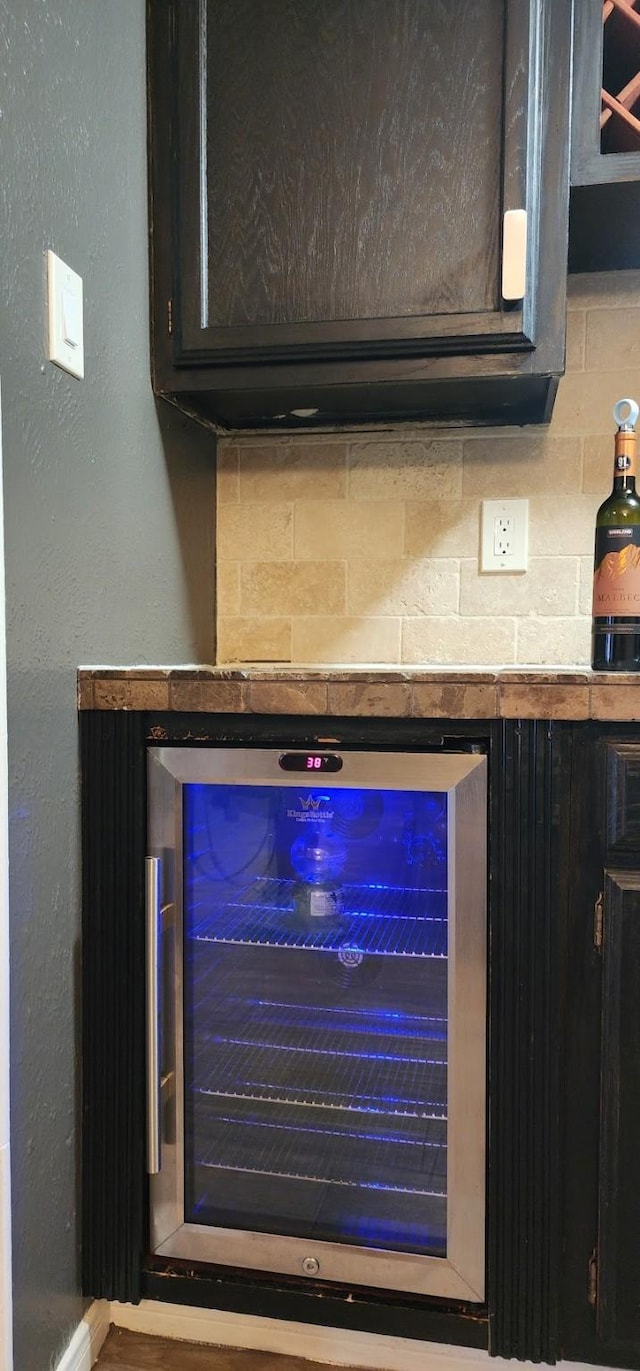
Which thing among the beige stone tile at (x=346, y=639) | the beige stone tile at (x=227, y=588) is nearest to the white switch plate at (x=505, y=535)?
the beige stone tile at (x=346, y=639)

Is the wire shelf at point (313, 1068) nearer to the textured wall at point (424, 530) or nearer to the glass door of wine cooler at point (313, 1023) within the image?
the glass door of wine cooler at point (313, 1023)

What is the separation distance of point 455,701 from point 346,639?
66cm

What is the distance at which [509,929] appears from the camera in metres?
1.05

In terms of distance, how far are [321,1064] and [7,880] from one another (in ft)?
1.75

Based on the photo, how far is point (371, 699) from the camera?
3.49 feet

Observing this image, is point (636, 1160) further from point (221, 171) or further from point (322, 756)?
point (221, 171)

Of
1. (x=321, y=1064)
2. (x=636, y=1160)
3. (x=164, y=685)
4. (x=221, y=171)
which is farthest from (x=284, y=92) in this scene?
(x=636, y=1160)

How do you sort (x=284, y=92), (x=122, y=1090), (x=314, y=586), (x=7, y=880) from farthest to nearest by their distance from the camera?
(x=314, y=586), (x=284, y=92), (x=122, y=1090), (x=7, y=880)

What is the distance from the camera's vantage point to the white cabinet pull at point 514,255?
3.93 feet

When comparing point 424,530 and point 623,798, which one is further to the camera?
point 424,530

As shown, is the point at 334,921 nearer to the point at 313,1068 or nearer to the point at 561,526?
the point at 313,1068

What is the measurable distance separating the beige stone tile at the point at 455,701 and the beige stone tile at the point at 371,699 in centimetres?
2

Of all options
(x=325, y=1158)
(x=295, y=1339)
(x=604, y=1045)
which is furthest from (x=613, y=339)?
(x=295, y=1339)

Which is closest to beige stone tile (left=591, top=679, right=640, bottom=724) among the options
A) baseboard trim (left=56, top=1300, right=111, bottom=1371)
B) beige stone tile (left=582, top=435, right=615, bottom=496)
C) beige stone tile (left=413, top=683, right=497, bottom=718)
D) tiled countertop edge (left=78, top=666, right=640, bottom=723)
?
tiled countertop edge (left=78, top=666, right=640, bottom=723)
